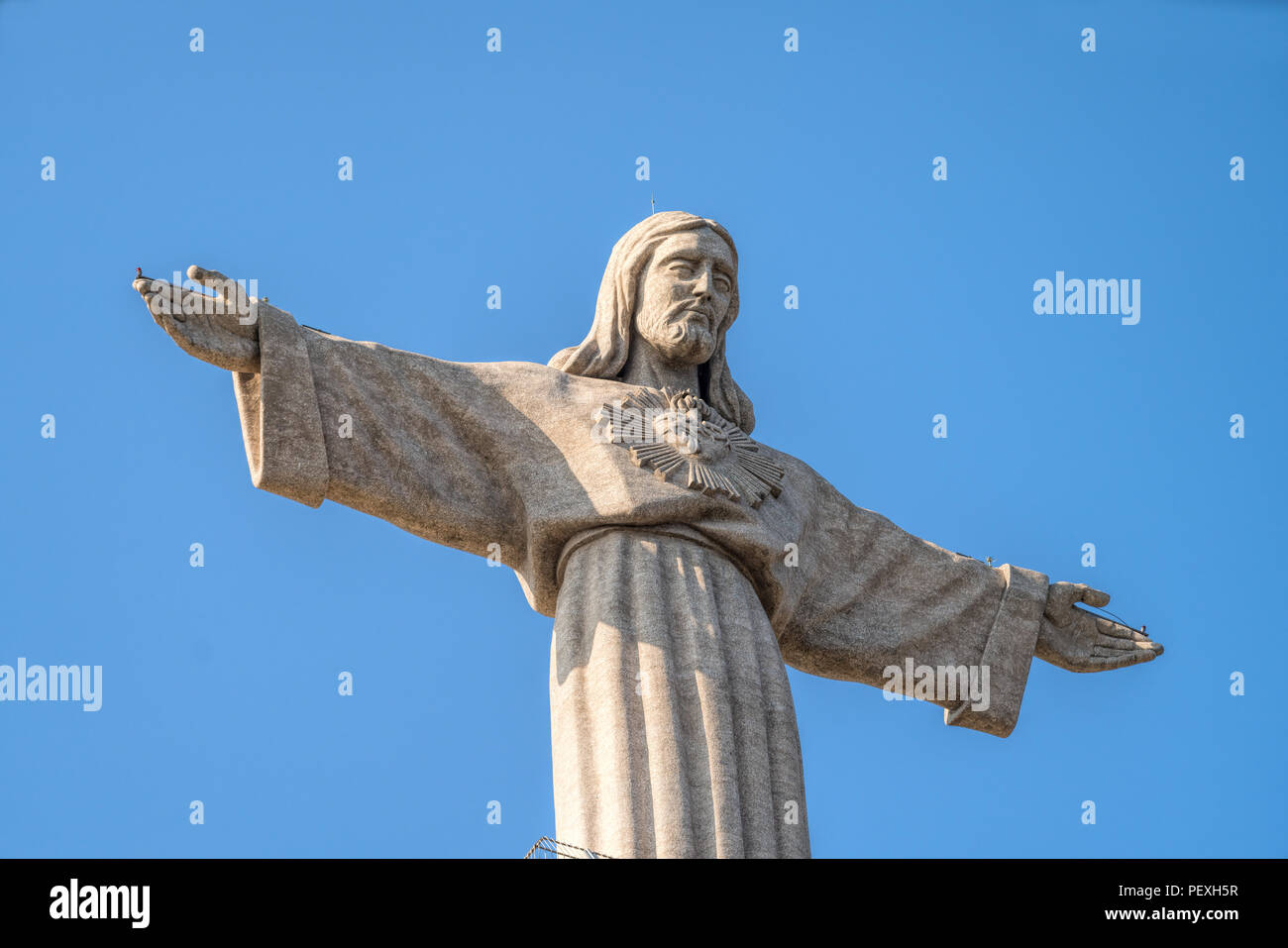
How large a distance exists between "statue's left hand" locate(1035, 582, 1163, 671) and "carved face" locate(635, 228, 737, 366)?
8.00 ft

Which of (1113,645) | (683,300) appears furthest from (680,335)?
(1113,645)

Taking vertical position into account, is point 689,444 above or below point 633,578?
above

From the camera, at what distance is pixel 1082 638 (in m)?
14.0

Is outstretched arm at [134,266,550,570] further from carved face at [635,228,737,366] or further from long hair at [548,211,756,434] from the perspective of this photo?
carved face at [635,228,737,366]

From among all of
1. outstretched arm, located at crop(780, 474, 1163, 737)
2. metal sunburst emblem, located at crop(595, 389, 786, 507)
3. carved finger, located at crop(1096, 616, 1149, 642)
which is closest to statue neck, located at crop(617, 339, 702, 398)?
metal sunburst emblem, located at crop(595, 389, 786, 507)

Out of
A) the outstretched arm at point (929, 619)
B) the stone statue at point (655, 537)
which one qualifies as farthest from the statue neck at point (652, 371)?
the outstretched arm at point (929, 619)

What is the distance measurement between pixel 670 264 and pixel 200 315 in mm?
2733

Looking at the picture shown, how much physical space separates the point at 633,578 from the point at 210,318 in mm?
2420

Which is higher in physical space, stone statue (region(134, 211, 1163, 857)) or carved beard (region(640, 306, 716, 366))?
carved beard (region(640, 306, 716, 366))

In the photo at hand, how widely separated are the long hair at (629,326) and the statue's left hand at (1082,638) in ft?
6.54

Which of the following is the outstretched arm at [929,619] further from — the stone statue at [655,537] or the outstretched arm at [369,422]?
the outstretched arm at [369,422]

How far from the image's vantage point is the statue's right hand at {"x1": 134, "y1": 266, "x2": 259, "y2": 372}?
12.0 meters

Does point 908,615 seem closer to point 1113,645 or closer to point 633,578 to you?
point 1113,645

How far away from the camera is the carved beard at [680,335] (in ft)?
44.0
